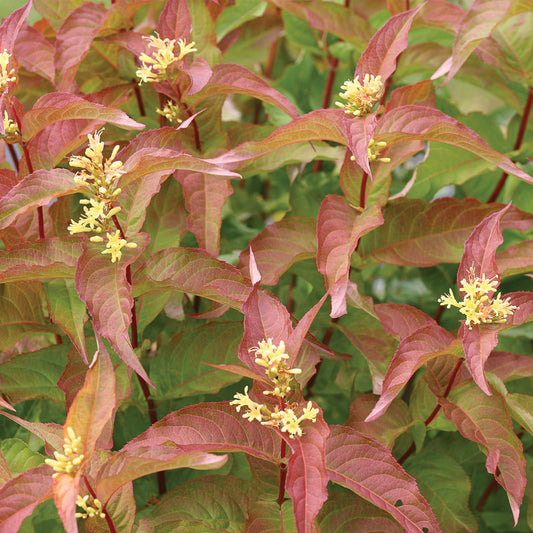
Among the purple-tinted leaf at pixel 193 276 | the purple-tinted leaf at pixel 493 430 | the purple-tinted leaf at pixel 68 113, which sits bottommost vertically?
the purple-tinted leaf at pixel 493 430

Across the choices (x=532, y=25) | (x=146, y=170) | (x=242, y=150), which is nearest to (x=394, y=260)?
(x=242, y=150)

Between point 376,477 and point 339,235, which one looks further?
point 339,235

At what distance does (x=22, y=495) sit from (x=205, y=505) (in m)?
0.22

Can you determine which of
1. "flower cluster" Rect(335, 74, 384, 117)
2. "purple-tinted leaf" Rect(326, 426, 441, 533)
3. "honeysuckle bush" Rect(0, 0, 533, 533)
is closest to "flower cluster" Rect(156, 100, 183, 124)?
"honeysuckle bush" Rect(0, 0, 533, 533)

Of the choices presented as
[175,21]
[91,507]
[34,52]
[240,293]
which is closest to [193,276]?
[240,293]

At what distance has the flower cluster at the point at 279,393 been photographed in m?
0.62

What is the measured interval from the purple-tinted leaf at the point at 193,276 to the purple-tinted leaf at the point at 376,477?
0.62 ft

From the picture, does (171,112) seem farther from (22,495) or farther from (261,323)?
(22,495)

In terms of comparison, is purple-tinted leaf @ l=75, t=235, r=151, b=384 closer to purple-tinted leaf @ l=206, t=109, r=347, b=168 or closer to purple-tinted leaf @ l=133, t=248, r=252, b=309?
purple-tinted leaf @ l=133, t=248, r=252, b=309

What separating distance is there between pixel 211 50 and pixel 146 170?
0.31 meters

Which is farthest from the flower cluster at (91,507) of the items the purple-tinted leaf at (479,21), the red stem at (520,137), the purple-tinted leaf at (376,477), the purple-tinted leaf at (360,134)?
the red stem at (520,137)

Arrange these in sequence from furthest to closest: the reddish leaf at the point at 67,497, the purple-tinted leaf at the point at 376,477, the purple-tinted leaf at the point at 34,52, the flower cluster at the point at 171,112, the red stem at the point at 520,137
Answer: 1. the red stem at the point at 520,137
2. the purple-tinted leaf at the point at 34,52
3. the flower cluster at the point at 171,112
4. the purple-tinted leaf at the point at 376,477
5. the reddish leaf at the point at 67,497

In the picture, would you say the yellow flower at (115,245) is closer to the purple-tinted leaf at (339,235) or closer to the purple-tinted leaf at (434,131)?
the purple-tinted leaf at (339,235)

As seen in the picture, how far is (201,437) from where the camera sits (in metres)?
0.67
